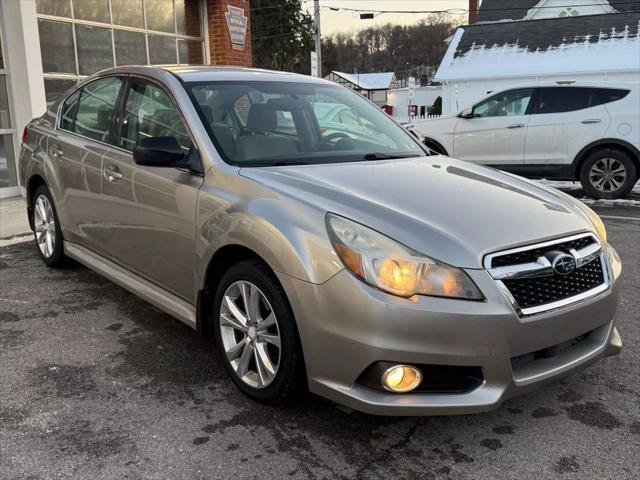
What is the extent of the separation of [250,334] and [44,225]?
120 inches

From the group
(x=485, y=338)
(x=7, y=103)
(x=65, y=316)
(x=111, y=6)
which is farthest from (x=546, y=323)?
(x=111, y=6)

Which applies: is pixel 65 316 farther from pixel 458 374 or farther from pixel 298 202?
pixel 458 374

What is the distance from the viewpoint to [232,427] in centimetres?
283

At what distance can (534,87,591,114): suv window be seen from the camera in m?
9.45

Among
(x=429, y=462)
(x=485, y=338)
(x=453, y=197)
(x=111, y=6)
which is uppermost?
(x=111, y=6)

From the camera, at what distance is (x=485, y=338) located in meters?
2.41

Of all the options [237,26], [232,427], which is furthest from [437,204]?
[237,26]

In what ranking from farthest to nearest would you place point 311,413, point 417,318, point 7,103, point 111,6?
point 111,6 < point 7,103 < point 311,413 < point 417,318

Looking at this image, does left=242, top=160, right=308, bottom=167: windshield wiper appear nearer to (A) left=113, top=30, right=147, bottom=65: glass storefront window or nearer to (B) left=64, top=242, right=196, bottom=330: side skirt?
(B) left=64, top=242, right=196, bottom=330: side skirt

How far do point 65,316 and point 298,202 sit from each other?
2309 mm

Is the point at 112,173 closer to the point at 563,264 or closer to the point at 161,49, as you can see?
the point at 563,264

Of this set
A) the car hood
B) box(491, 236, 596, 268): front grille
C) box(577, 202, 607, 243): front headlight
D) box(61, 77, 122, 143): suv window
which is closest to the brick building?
box(61, 77, 122, 143): suv window

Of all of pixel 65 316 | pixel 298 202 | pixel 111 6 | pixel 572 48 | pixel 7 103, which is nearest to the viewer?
pixel 298 202

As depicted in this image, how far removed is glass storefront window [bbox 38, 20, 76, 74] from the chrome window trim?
7.94 m
